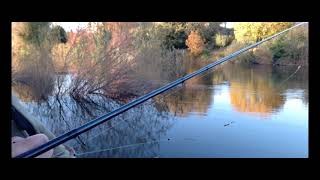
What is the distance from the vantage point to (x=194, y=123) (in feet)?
24.7

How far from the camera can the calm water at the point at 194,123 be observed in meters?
5.82

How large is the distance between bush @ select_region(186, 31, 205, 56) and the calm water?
653 cm

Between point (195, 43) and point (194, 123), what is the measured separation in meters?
11.9

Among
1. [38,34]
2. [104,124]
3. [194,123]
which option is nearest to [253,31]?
[38,34]

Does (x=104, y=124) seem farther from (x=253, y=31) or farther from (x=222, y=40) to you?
(x=222, y=40)

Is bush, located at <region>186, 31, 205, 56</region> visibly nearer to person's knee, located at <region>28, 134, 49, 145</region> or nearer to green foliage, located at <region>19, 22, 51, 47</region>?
green foliage, located at <region>19, 22, 51, 47</region>

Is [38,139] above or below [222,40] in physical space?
below

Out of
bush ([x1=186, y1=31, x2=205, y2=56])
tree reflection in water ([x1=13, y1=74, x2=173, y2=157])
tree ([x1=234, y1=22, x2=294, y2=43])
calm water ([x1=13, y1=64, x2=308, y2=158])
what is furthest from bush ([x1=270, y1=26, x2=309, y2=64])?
tree reflection in water ([x1=13, y1=74, x2=173, y2=157])

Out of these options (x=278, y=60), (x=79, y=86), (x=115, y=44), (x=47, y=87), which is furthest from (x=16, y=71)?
(x=278, y=60)

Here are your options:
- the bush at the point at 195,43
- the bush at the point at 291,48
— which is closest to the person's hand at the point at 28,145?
the bush at the point at 195,43

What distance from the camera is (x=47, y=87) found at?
10.9 meters

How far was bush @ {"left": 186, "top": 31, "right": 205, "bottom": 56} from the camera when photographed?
61.5 ft

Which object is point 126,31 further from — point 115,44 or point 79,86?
point 79,86
